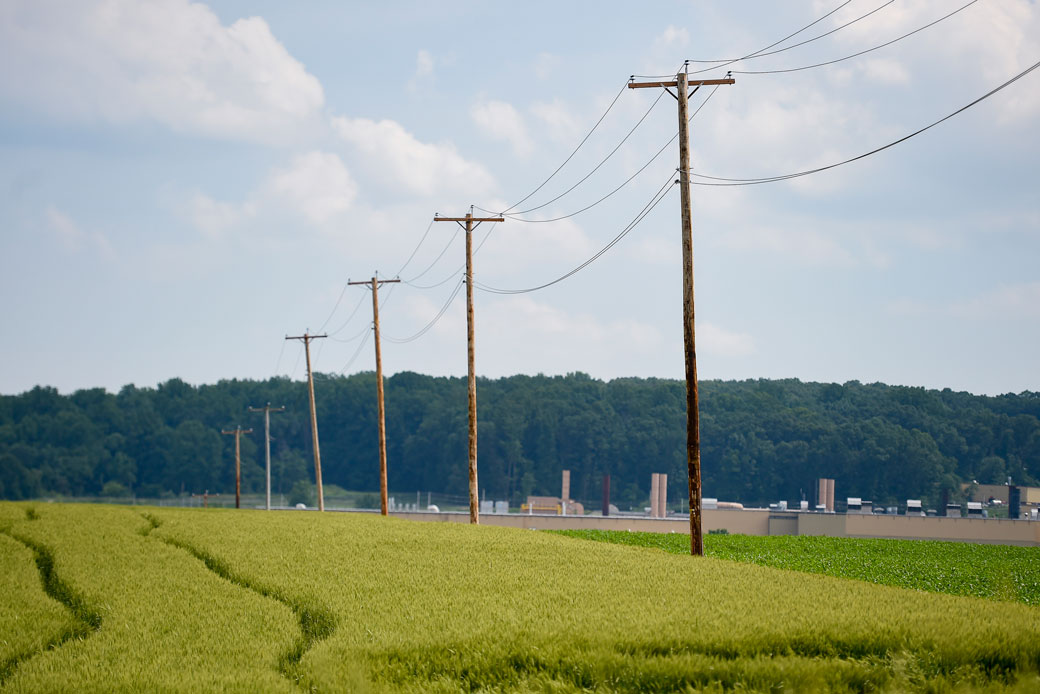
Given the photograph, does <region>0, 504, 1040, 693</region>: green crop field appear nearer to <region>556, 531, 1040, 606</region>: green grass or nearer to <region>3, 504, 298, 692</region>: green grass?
<region>3, 504, 298, 692</region>: green grass

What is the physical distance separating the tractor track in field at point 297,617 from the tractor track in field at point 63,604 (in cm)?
259

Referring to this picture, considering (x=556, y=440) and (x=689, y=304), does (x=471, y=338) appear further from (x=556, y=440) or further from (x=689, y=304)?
(x=556, y=440)

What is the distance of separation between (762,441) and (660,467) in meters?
15.1

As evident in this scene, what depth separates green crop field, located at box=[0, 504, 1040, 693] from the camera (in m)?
11.6

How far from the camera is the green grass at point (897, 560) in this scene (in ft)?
82.1

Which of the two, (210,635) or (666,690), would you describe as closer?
(666,690)

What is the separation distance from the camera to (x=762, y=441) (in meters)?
150

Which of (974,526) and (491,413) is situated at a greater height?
(491,413)

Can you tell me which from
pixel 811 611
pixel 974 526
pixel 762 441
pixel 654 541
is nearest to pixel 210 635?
pixel 811 611

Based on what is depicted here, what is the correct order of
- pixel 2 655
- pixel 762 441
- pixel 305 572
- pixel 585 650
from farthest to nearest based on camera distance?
pixel 762 441
pixel 305 572
pixel 2 655
pixel 585 650

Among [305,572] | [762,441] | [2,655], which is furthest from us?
[762,441]

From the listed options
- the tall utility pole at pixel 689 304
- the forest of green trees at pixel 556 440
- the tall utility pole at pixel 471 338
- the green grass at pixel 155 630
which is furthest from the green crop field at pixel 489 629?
the forest of green trees at pixel 556 440

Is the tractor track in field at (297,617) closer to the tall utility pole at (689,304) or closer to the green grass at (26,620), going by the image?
the green grass at (26,620)

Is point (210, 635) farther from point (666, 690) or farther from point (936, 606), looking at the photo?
point (936, 606)
